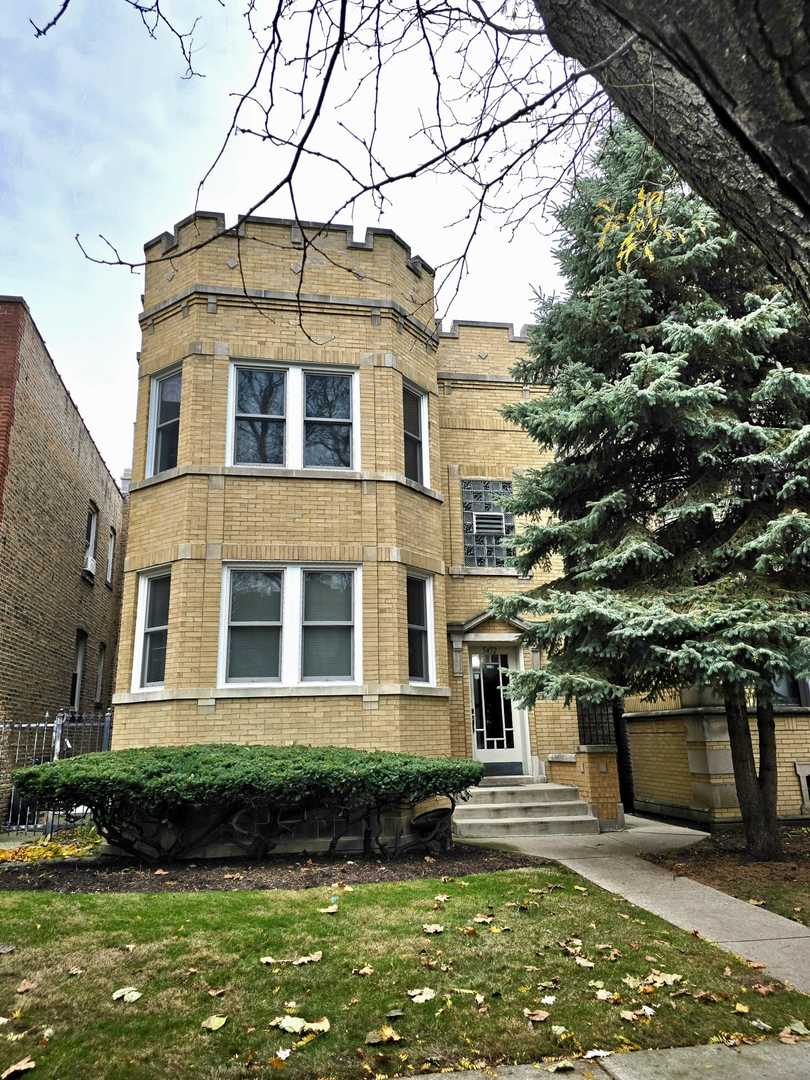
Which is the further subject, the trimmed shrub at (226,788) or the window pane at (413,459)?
the window pane at (413,459)

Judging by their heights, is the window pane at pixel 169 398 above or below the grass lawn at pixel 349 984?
above

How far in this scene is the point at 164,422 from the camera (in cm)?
1174

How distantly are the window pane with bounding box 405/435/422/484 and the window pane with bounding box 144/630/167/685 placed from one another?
468 centimetres

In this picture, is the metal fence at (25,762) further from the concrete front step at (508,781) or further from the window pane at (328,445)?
the concrete front step at (508,781)

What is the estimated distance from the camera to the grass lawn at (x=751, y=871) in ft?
21.9

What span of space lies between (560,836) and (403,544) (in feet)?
15.8

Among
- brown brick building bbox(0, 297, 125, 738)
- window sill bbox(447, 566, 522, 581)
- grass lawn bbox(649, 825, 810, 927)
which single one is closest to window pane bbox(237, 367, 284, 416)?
window sill bbox(447, 566, 522, 581)

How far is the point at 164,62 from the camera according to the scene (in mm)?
3861

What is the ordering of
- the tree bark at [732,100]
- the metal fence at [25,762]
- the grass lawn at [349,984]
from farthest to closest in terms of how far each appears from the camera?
the metal fence at [25,762]
the grass lawn at [349,984]
the tree bark at [732,100]

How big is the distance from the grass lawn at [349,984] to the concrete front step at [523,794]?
14.4 feet

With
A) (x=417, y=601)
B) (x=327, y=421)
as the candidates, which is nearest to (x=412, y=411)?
(x=327, y=421)

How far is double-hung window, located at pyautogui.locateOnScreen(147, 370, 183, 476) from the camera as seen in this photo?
11.6 metres

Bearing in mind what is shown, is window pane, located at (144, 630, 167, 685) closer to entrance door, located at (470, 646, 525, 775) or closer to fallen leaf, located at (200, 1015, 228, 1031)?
entrance door, located at (470, 646, 525, 775)

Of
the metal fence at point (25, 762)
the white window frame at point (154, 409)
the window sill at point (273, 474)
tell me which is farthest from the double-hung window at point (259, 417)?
the metal fence at point (25, 762)
